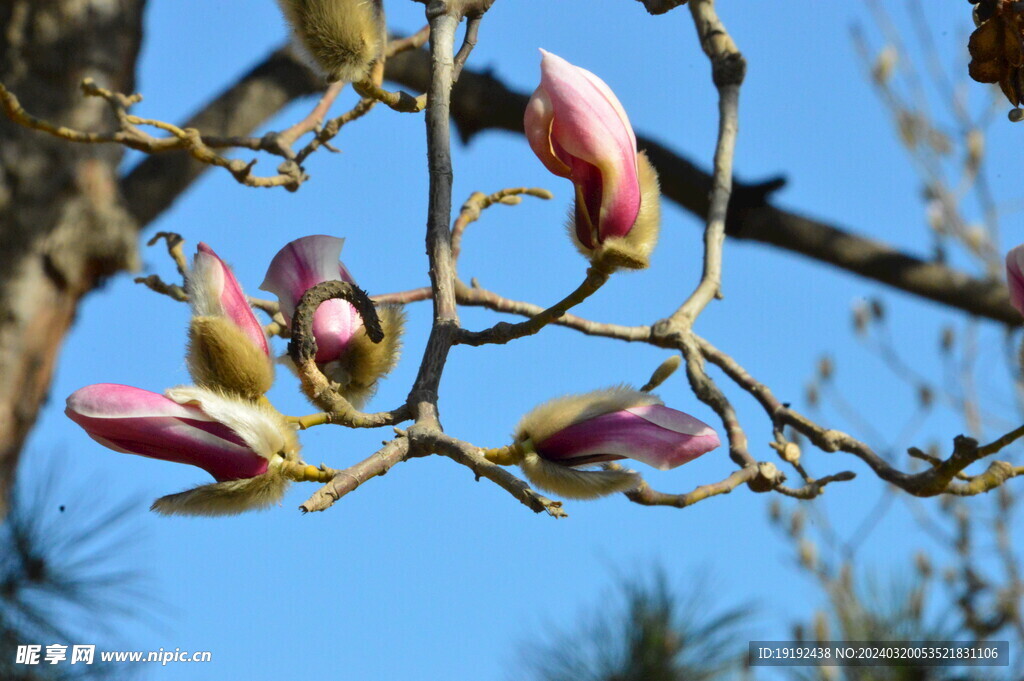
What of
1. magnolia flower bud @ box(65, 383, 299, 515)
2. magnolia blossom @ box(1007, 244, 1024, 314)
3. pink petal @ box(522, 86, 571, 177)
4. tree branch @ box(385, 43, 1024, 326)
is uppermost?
tree branch @ box(385, 43, 1024, 326)

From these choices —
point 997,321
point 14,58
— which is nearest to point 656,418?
point 997,321

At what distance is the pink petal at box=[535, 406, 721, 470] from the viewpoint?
53 cm

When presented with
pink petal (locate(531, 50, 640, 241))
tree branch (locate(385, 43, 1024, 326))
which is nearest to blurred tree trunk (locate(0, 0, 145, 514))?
tree branch (locate(385, 43, 1024, 326))

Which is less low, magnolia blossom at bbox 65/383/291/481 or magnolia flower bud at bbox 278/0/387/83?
magnolia flower bud at bbox 278/0/387/83

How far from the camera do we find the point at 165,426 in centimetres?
51

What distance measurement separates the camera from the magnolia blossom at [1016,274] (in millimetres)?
684

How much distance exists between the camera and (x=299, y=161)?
41.8 inches

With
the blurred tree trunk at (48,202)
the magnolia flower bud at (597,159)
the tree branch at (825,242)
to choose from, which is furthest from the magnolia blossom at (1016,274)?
the blurred tree trunk at (48,202)

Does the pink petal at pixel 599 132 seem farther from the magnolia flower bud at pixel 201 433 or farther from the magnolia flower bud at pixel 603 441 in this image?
the magnolia flower bud at pixel 201 433

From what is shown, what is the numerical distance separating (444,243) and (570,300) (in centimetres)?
11

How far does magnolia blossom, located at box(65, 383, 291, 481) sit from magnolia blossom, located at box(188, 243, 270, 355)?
63 mm

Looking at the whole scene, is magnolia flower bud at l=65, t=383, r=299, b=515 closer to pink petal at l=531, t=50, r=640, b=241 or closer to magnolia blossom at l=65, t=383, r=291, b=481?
magnolia blossom at l=65, t=383, r=291, b=481

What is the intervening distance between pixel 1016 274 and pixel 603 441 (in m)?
0.34

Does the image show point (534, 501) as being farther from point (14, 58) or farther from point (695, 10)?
point (14, 58)
